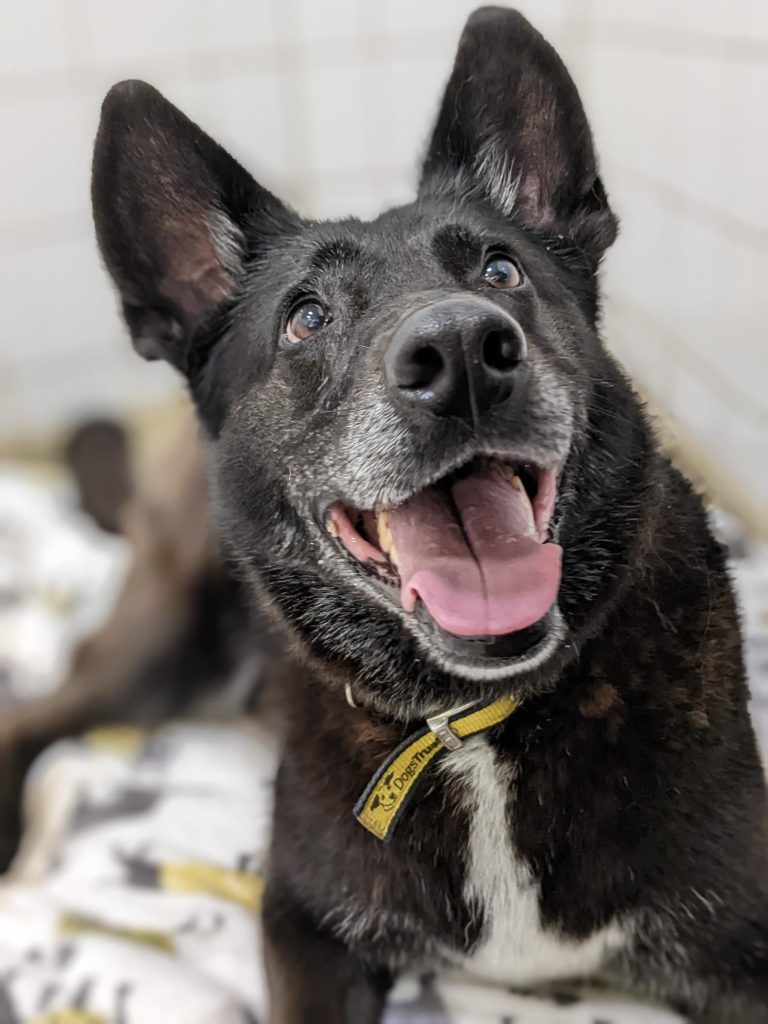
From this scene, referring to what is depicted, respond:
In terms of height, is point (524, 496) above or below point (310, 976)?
above

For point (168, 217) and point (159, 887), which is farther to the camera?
point (159, 887)

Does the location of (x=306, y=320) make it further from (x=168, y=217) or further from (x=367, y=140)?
(x=367, y=140)

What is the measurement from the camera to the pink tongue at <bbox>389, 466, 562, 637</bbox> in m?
1.00

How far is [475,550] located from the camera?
1043 mm

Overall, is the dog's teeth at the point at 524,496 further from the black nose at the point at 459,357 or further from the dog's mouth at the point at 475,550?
the black nose at the point at 459,357

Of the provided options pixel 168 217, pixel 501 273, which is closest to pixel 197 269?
pixel 168 217

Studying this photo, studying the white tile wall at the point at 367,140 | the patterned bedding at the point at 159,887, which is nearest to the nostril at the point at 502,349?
the patterned bedding at the point at 159,887

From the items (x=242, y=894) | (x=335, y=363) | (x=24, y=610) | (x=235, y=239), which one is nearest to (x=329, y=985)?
(x=242, y=894)

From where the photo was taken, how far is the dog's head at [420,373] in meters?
1.01

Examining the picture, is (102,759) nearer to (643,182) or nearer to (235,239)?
(235,239)

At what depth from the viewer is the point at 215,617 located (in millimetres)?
1961

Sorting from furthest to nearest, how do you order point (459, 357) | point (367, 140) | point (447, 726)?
point (367, 140), point (447, 726), point (459, 357)

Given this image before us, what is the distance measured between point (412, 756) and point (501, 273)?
58 cm

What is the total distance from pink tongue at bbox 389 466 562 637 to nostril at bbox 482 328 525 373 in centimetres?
13
